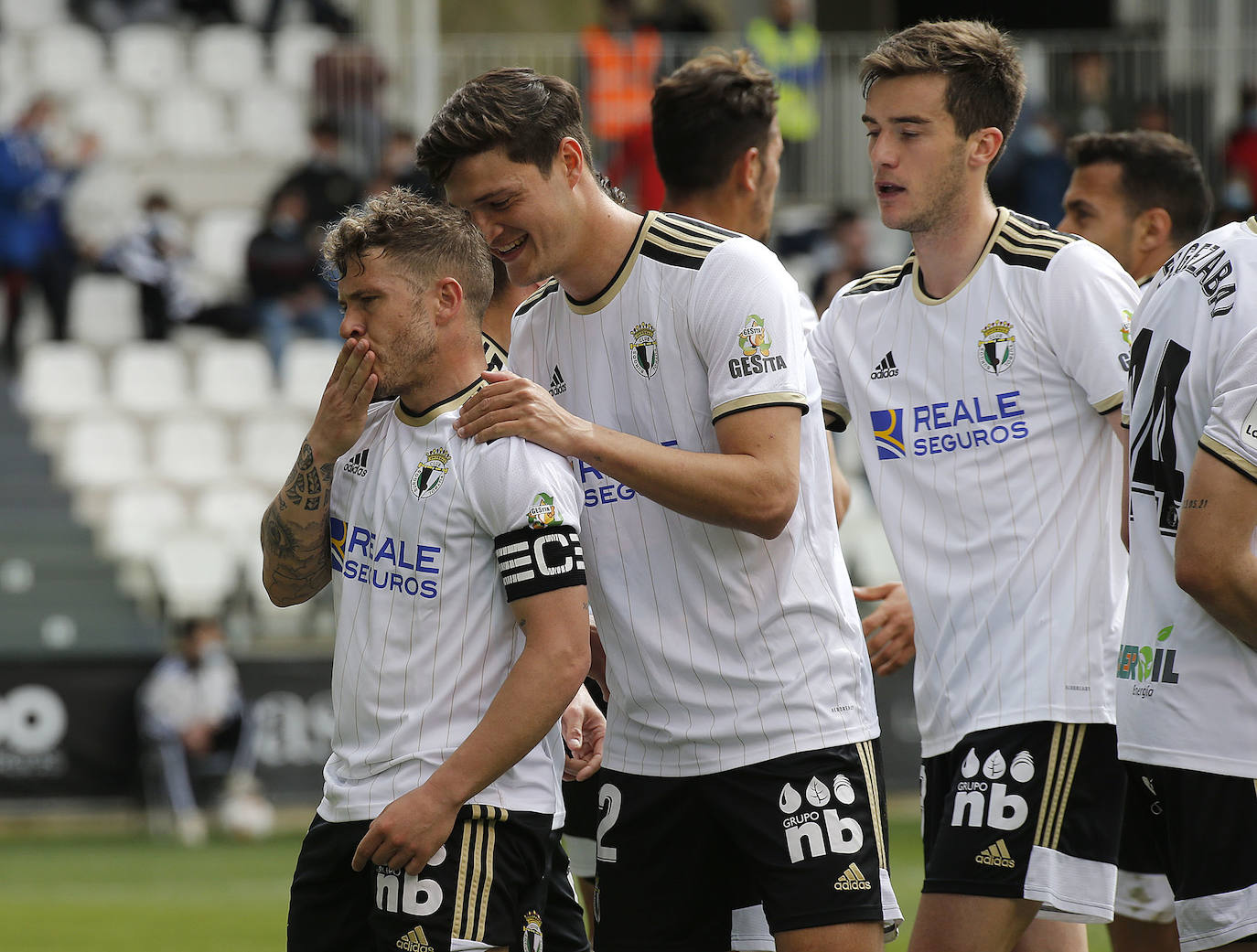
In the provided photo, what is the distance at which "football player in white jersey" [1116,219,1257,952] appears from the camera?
121 inches

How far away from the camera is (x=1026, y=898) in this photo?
3758 mm

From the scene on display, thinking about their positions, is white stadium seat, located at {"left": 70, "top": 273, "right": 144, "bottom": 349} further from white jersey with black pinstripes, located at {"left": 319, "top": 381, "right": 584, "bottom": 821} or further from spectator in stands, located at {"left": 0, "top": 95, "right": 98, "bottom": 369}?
white jersey with black pinstripes, located at {"left": 319, "top": 381, "right": 584, "bottom": 821}

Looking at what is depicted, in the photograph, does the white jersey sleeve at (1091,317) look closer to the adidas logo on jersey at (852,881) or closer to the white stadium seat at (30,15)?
the adidas logo on jersey at (852,881)

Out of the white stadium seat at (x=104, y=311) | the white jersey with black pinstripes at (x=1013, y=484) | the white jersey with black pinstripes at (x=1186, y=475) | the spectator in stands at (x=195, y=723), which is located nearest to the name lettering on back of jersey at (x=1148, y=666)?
the white jersey with black pinstripes at (x=1186, y=475)

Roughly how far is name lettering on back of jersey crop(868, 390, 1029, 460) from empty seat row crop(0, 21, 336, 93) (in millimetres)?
14041

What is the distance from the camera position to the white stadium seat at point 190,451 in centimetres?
1453

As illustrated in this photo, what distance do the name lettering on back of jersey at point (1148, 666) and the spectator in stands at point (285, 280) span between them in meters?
12.1

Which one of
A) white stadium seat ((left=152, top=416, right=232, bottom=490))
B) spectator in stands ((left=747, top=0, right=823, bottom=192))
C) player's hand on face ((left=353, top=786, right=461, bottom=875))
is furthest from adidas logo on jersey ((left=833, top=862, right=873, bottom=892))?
spectator in stands ((left=747, top=0, right=823, bottom=192))

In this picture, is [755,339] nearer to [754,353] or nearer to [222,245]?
[754,353]

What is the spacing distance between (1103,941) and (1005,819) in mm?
4551

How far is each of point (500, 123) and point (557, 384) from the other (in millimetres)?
595

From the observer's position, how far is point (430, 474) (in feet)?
10.9

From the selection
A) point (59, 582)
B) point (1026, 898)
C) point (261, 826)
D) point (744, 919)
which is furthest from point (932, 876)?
point (59, 582)

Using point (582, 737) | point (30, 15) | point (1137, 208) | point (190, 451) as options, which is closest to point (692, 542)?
point (582, 737)
